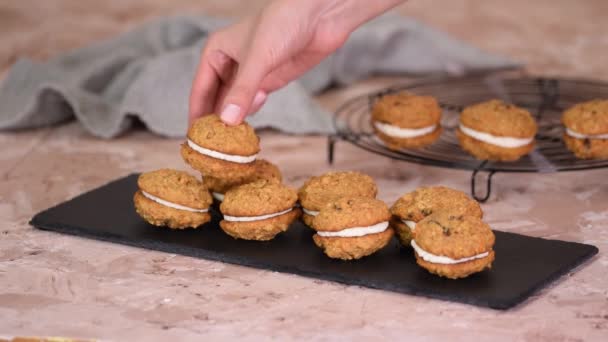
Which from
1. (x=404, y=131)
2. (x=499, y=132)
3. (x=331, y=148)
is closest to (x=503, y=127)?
(x=499, y=132)

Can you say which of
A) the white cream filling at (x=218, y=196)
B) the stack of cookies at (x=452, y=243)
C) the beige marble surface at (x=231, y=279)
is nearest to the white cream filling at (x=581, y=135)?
the beige marble surface at (x=231, y=279)

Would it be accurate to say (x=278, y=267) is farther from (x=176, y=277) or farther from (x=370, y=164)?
(x=370, y=164)

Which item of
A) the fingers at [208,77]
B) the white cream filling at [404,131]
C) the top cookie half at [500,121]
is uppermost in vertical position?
the fingers at [208,77]

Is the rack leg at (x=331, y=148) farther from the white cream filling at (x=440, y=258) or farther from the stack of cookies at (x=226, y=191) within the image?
the white cream filling at (x=440, y=258)

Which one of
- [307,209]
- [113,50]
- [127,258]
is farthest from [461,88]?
[127,258]

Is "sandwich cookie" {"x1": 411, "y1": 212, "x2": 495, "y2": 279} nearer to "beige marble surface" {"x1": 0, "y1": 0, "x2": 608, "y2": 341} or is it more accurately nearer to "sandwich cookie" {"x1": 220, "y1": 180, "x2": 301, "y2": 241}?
"beige marble surface" {"x1": 0, "y1": 0, "x2": 608, "y2": 341}

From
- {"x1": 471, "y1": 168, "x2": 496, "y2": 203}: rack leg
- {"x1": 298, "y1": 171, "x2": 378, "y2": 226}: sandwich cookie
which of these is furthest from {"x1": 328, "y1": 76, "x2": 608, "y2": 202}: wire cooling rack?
{"x1": 298, "y1": 171, "x2": 378, "y2": 226}: sandwich cookie

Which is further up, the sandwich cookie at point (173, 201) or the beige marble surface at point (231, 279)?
the sandwich cookie at point (173, 201)
